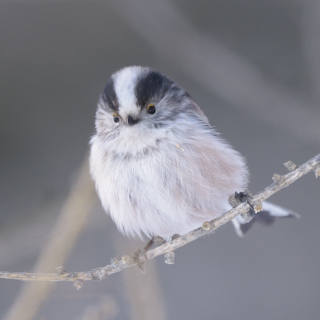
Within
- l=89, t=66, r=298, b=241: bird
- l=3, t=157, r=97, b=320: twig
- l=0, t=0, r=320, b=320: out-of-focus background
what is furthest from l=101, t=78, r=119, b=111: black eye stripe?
l=0, t=0, r=320, b=320: out-of-focus background

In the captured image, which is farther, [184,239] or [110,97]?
[110,97]

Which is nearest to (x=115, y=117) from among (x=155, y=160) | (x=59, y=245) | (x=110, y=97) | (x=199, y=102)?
(x=110, y=97)

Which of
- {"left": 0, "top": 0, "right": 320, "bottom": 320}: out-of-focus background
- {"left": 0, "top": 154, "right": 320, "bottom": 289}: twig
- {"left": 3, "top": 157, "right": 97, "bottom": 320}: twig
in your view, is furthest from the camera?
{"left": 0, "top": 0, "right": 320, "bottom": 320}: out-of-focus background

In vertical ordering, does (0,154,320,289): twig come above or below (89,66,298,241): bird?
below

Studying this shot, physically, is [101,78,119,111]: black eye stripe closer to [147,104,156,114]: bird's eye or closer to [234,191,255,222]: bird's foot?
[147,104,156,114]: bird's eye

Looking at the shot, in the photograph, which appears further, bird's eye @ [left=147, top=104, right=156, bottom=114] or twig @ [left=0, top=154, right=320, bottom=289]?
bird's eye @ [left=147, top=104, right=156, bottom=114]

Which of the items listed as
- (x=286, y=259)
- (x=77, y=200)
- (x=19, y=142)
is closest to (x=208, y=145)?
(x=77, y=200)

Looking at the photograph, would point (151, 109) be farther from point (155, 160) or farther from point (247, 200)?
point (247, 200)

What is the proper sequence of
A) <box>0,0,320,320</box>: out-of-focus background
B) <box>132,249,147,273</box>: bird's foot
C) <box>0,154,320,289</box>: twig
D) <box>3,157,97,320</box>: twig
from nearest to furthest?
<box>0,154,320,289</box>: twig
<box>3,157,97,320</box>: twig
<box>132,249,147,273</box>: bird's foot
<box>0,0,320,320</box>: out-of-focus background
